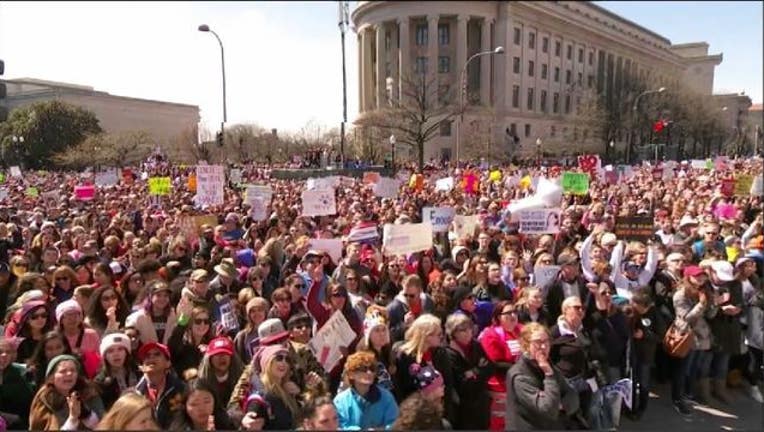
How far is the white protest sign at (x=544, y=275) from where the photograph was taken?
23.2 ft

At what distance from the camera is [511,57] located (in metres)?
54.9

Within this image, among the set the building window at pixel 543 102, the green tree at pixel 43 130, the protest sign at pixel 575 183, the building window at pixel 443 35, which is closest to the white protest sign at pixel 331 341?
the green tree at pixel 43 130

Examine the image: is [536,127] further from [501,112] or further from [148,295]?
[148,295]

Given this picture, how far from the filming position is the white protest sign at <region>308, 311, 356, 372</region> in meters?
5.11

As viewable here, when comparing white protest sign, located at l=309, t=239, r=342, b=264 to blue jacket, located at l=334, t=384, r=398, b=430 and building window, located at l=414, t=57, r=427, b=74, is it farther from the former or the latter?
building window, located at l=414, t=57, r=427, b=74

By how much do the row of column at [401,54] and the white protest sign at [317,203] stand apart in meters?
33.9

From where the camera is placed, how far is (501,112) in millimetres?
54844

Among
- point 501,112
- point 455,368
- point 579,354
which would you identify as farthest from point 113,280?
point 501,112

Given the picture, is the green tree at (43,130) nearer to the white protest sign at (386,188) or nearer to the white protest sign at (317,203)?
the white protest sign at (317,203)

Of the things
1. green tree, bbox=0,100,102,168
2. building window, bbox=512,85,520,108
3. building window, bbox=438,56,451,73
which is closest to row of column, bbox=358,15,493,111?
building window, bbox=438,56,451,73

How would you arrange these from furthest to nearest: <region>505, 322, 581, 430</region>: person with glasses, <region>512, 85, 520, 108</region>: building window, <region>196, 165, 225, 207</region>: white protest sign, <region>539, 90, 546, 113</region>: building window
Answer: <region>539, 90, 546, 113</region>: building window < <region>512, 85, 520, 108</region>: building window < <region>196, 165, 225, 207</region>: white protest sign < <region>505, 322, 581, 430</region>: person with glasses

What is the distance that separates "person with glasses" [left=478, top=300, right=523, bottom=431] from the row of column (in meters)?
41.2

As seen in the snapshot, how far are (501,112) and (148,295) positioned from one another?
170 feet

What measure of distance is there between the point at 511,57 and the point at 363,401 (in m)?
54.5
